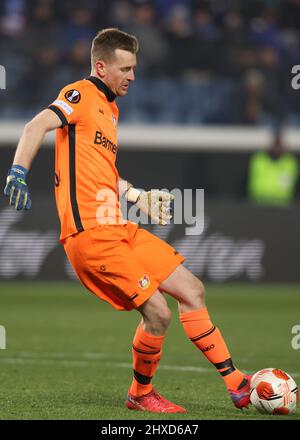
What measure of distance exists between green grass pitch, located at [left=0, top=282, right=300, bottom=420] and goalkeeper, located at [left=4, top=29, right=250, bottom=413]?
38 cm

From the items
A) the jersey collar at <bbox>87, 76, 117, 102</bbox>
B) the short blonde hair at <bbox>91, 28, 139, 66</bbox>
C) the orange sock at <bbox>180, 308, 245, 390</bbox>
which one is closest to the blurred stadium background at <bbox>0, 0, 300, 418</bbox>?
the orange sock at <bbox>180, 308, 245, 390</bbox>

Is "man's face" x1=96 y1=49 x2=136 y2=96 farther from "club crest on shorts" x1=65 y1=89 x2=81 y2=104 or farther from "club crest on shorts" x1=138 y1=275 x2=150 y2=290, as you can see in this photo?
"club crest on shorts" x1=138 y1=275 x2=150 y2=290

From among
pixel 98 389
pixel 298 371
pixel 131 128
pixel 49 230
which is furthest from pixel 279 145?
pixel 98 389

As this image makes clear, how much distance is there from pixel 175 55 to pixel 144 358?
13491 mm

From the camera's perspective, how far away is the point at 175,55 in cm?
1950

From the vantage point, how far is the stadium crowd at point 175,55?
61.9 ft

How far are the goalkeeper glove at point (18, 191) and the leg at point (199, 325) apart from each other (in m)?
1.09

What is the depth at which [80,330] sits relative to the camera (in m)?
11.6

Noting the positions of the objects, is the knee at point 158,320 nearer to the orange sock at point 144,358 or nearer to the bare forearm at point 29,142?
the orange sock at point 144,358

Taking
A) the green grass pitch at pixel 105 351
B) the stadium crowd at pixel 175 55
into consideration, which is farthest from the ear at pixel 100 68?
the stadium crowd at pixel 175 55

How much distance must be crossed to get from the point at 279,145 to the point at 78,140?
1174 centimetres

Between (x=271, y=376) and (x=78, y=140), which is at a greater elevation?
(x=78, y=140)

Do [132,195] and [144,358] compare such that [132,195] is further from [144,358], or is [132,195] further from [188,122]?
[188,122]

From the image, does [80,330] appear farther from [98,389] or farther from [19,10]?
[19,10]
